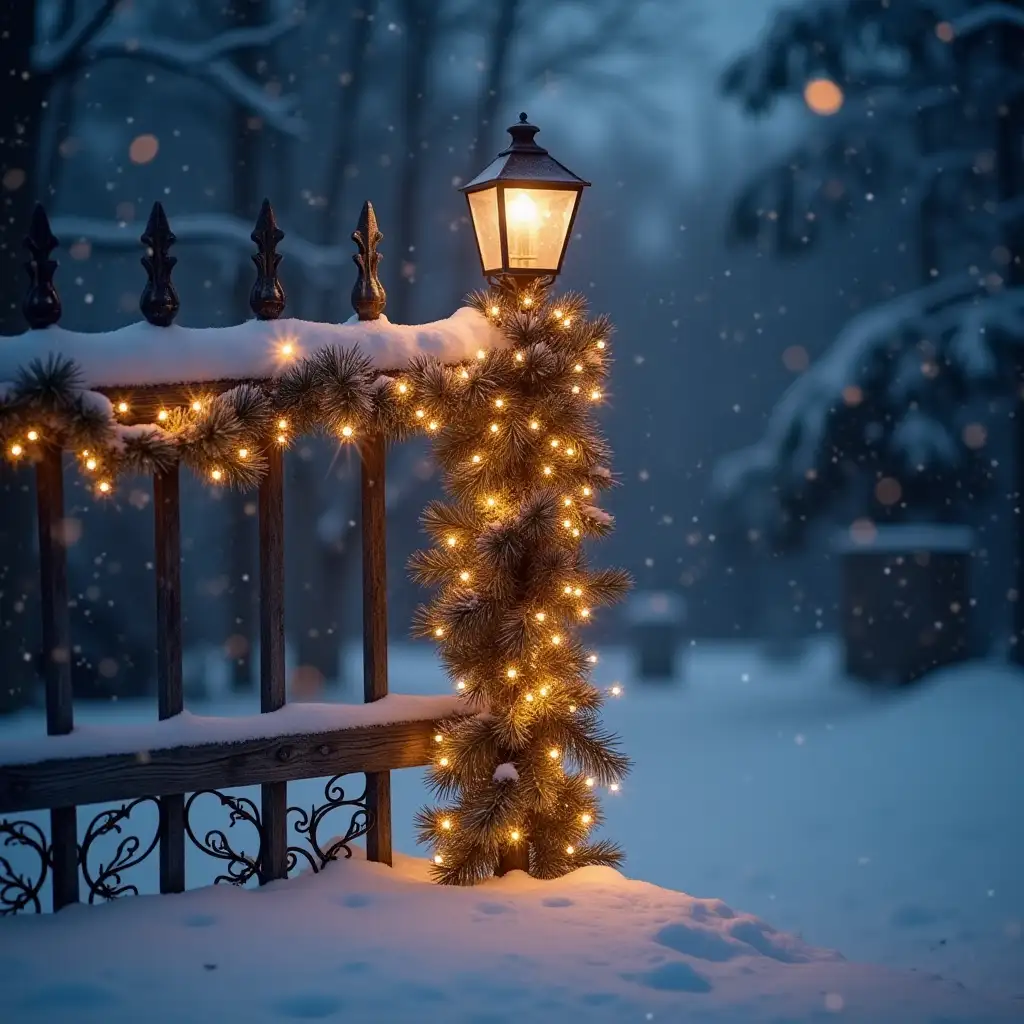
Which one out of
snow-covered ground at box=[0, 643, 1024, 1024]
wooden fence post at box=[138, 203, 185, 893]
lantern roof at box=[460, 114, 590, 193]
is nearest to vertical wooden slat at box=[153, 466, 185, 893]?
wooden fence post at box=[138, 203, 185, 893]

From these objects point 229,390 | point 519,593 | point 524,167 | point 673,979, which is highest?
point 524,167

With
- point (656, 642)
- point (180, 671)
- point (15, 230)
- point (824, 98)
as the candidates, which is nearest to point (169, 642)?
point (180, 671)

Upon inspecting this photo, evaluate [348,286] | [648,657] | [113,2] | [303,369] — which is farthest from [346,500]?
[303,369]

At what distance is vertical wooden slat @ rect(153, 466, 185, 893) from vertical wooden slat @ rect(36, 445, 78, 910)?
13.3 inches

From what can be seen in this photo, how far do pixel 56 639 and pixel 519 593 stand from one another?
1.85 meters

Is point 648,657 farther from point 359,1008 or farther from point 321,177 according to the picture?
point 359,1008

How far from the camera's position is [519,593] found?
4.95 m

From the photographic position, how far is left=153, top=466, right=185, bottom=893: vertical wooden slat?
14.9 ft

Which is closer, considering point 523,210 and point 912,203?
point 523,210

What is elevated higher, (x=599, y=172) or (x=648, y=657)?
(x=599, y=172)

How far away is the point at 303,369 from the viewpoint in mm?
4715

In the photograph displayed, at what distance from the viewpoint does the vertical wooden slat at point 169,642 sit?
4.55 meters

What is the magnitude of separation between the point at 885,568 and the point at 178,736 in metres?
9.17

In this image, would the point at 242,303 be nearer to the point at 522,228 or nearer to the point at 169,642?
the point at 522,228
